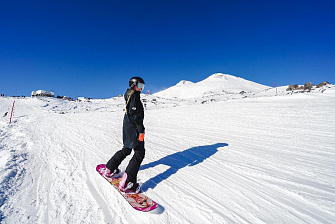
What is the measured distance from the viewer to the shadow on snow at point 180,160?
3.33m

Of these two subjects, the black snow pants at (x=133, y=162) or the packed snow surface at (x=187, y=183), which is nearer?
the packed snow surface at (x=187, y=183)

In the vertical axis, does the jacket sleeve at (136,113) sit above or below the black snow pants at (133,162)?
above

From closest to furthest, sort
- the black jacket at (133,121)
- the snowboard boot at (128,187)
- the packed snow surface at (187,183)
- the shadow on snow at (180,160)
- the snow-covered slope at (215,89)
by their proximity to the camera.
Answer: the packed snow surface at (187,183)
the snowboard boot at (128,187)
the black jacket at (133,121)
the shadow on snow at (180,160)
the snow-covered slope at (215,89)

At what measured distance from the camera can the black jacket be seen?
9.88ft

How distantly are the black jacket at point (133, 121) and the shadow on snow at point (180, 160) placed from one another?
3.04 ft

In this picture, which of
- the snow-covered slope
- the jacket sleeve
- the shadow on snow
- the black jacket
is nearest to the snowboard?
the shadow on snow

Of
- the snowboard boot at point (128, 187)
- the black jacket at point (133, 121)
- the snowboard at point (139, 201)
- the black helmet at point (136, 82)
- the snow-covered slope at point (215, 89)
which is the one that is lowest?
the snowboard at point (139, 201)

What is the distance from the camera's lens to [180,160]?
4.46 m

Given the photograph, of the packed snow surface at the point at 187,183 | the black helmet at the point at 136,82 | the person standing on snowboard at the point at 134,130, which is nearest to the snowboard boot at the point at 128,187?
the person standing on snowboard at the point at 134,130

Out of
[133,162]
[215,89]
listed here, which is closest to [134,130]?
[133,162]

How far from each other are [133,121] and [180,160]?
2.10 m

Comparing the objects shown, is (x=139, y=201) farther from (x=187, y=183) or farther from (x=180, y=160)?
(x=180, y=160)

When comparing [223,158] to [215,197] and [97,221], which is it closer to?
[215,197]

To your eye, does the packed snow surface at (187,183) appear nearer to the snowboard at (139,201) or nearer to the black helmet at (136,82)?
the snowboard at (139,201)
